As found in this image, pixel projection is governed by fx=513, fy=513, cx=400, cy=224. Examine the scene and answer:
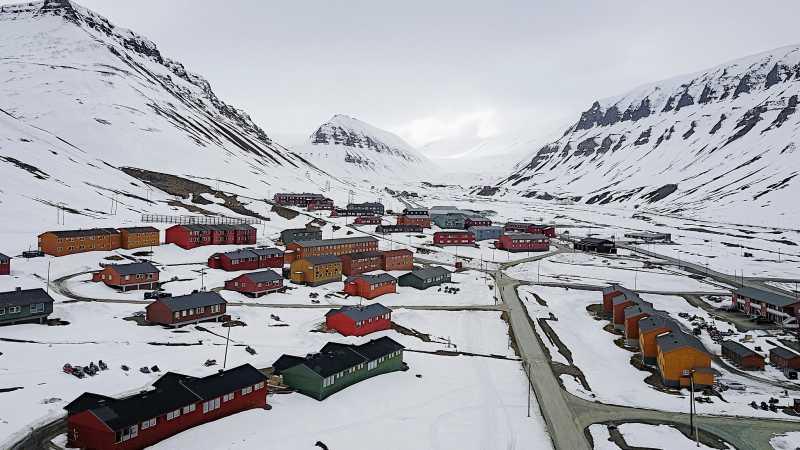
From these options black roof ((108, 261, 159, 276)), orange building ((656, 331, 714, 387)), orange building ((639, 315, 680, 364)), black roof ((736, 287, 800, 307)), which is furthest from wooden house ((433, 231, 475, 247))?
orange building ((656, 331, 714, 387))

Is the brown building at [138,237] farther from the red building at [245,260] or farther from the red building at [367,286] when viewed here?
the red building at [367,286]

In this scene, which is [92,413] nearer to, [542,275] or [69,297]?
[69,297]

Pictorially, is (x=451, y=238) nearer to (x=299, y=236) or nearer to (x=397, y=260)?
(x=397, y=260)

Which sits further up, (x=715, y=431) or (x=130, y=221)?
(x=130, y=221)

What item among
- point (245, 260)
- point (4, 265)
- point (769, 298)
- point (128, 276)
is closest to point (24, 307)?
point (128, 276)

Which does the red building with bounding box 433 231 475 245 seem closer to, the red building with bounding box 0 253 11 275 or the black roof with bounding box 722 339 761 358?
the black roof with bounding box 722 339 761 358

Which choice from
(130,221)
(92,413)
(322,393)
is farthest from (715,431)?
(130,221)
